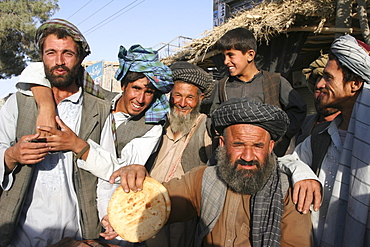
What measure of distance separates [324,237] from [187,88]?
1975 millimetres

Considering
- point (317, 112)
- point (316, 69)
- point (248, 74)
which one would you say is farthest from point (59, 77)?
point (316, 69)

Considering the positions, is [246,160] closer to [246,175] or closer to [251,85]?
[246,175]

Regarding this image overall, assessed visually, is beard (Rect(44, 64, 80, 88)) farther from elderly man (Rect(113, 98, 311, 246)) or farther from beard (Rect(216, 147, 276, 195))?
beard (Rect(216, 147, 276, 195))

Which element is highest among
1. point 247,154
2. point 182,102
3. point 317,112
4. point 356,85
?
point 356,85

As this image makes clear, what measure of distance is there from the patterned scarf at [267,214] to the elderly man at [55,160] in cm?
104

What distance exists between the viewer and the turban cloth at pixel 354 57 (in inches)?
82.6

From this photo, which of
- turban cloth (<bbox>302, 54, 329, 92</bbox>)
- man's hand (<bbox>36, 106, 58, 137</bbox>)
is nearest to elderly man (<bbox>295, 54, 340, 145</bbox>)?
turban cloth (<bbox>302, 54, 329, 92</bbox>)

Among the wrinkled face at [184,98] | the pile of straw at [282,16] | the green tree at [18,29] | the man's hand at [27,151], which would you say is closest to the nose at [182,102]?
the wrinkled face at [184,98]

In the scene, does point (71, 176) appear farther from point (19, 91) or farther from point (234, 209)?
→ point (234, 209)

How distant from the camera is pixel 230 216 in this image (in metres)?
2.20

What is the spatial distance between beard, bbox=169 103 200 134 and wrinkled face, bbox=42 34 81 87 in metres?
1.30

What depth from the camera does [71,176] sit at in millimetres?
2096

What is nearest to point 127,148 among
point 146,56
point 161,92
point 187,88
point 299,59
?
point 161,92

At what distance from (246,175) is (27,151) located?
141 cm
